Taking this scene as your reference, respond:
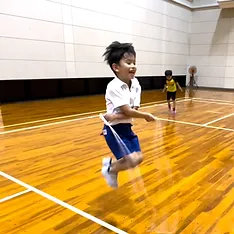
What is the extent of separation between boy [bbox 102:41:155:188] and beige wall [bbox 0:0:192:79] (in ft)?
18.1

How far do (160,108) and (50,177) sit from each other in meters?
4.19

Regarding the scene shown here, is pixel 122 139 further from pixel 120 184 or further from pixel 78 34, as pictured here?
pixel 78 34

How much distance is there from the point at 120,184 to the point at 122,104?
874 mm

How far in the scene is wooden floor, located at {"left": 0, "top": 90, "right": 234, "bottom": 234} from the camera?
1604mm

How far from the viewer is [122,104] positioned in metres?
1.58

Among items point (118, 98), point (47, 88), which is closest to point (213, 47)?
point (47, 88)

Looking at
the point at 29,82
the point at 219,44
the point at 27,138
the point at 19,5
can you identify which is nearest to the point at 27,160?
the point at 27,138

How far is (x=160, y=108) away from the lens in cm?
609

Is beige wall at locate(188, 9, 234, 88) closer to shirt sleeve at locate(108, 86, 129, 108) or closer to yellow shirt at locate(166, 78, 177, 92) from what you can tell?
yellow shirt at locate(166, 78, 177, 92)

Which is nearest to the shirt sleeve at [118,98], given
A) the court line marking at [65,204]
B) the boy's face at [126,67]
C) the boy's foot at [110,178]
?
the boy's face at [126,67]

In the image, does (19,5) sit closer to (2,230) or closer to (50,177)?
(50,177)

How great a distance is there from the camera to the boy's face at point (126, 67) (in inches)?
62.8

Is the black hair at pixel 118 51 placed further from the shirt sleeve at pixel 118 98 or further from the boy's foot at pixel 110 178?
the boy's foot at pixel 110 178

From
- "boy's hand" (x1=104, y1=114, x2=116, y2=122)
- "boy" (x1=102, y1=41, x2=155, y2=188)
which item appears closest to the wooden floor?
"boy" (x1=102, y1=41, x2=155, y2=188)
